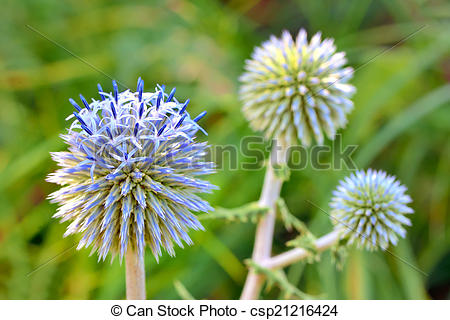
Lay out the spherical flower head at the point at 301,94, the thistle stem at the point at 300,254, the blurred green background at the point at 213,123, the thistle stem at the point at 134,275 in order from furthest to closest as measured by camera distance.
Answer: the blurred green background at the point at 213,123 < the spherical flower head at the point at 301,94 < the thistle stem at the point at 300,254 < the thistle stem at the point at 134,275

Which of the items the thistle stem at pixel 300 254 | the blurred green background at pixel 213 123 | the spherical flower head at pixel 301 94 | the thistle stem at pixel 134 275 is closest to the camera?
the thistle stem at pixel 134 275

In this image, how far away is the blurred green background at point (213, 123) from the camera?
6.62ft

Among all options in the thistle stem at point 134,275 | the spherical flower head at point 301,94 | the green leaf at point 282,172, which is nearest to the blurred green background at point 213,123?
the spherical flower head at point 301,94

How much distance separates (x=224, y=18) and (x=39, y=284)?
186cm

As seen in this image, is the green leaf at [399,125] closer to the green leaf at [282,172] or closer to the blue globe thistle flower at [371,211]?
the blue globe thistle flower at [371,211]

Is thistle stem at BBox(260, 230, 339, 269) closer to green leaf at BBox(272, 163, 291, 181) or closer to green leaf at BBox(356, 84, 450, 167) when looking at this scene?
green leaf at BBox(272, 163, 291, 181)

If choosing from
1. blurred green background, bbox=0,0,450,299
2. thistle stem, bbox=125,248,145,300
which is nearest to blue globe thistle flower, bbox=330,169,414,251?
thistle stem, bbox=125,248,145,300

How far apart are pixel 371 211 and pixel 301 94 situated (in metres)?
0.39

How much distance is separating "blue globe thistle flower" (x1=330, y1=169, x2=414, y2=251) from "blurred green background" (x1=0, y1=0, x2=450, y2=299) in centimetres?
73

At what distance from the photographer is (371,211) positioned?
3.89ft

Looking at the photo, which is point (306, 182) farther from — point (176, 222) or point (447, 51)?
point (176, 222)

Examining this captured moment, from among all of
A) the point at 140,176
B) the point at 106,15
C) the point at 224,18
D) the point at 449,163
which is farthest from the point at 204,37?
the point at 140,176

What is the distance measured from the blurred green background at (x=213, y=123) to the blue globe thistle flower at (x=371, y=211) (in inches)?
28.8

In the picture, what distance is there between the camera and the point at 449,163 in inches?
89.6
